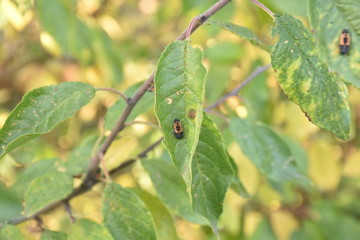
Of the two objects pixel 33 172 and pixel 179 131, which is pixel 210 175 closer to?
pixel 179 131

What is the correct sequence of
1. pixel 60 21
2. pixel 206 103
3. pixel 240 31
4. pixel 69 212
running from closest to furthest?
pixel 240 31 → pixel 69 212 → pixel 60 21 → pixel 206 103

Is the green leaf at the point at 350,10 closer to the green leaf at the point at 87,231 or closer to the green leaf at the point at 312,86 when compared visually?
the green leaf at the point at 312,86

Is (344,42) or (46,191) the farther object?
(46,191)

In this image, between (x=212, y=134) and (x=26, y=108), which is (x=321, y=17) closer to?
(x=212, y=134)

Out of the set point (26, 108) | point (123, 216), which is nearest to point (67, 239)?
point (123, 216)

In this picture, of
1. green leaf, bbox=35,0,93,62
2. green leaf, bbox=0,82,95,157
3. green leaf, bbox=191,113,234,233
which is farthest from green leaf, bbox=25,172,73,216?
green leaf, bbox=35,0,93,62

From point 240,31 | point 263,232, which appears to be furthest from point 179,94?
point 263,232

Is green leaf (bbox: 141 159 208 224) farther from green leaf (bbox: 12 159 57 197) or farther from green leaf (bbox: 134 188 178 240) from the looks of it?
green leaf (bbox: 12 159 57 197)
